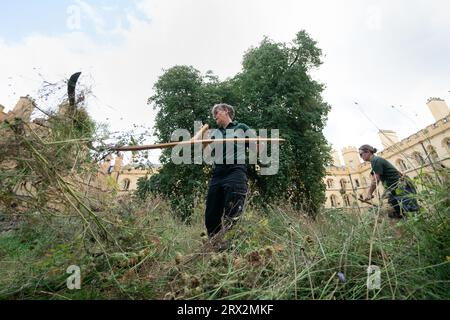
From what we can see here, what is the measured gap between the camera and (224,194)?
10.5 ft

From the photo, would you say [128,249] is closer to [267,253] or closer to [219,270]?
[219,270]

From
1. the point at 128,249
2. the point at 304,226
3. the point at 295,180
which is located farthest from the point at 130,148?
the point at 295,180

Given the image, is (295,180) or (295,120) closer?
(295,180)

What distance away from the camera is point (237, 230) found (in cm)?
260

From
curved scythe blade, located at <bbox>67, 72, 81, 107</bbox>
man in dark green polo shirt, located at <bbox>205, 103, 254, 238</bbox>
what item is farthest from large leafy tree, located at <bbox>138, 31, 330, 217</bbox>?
curved scythe blade, located at <bbox>67, 72, 81, 107</bbox>

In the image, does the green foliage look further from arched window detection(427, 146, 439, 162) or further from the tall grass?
arched window detection(427, 146, 439, 162)

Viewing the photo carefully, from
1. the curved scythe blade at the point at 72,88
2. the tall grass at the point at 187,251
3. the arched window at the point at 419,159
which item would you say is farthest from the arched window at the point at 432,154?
the curved scythe blade at the point at 72,88

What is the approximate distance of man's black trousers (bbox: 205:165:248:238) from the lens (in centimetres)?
306

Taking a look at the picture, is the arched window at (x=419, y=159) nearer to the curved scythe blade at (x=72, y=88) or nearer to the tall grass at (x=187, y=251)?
the tall grass at (x=187, y=251)

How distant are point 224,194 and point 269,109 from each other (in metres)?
11.3

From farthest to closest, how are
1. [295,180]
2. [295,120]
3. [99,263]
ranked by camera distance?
1. [295,120]
2. [295,180]
3. [99,263]

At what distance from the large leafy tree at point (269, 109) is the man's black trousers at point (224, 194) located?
8.75 metres
